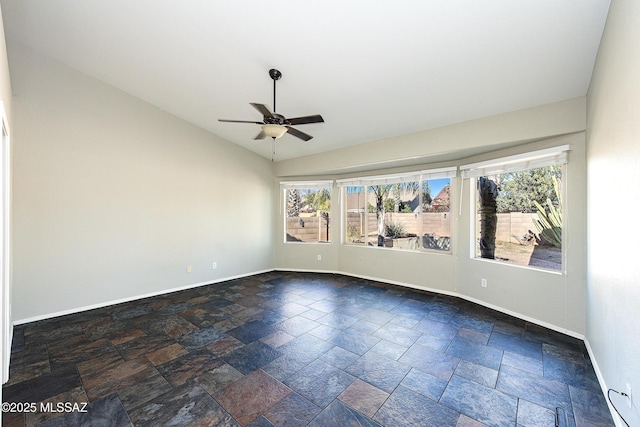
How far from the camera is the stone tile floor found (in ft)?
6.25

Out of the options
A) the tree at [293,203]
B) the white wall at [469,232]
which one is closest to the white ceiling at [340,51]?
the white wall at [469,232]

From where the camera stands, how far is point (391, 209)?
539cm

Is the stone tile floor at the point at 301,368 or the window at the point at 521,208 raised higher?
the window at the point at 521,208

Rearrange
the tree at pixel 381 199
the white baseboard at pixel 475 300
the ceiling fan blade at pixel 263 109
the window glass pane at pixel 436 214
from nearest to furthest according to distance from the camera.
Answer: the ceiling fan blade at pixel 263 109, the white baseboard at pixel 475 300, the window glass pane at pixel 436 214, the tree at pixel 381 199

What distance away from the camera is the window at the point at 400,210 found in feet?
15.5

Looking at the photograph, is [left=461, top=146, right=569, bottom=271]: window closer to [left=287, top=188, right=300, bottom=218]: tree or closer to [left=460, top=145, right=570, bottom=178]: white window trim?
[left=460, top=145, right=570, bottom=178]: white window trim

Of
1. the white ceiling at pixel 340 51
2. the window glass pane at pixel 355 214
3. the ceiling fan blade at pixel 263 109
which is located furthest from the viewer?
the window glass pane at pixel 355 214

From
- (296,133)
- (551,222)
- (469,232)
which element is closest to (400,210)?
(469,232)

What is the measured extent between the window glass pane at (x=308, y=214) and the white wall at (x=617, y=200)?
4438 mm

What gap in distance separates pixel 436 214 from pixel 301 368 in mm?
3520

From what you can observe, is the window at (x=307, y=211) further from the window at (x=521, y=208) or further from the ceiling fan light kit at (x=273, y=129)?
the ceiling fan light kit at (x=273, y=129)

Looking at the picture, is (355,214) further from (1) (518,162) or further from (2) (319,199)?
(1) (518,162)

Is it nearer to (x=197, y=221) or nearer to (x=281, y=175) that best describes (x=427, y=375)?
(x=197, y=221)

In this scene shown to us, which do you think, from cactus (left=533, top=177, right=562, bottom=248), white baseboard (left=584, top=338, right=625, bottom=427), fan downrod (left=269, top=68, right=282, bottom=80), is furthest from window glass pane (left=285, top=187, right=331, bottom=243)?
white baseboard (left=584, top=338, right=625, bottom=427)
